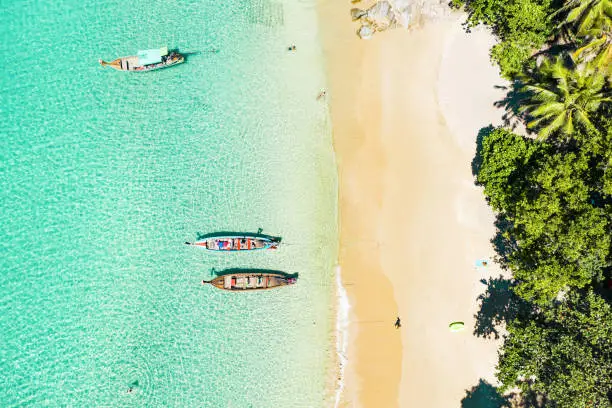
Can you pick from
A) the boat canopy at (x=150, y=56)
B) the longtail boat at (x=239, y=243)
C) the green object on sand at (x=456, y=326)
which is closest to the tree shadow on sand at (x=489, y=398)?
the green object on sand at (x=456, y=326)

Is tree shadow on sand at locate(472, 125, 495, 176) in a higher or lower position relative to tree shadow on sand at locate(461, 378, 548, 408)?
higher

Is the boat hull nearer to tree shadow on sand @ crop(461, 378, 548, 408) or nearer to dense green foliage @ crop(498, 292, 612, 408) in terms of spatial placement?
dense green foliage @ crop(498, 292, 612, 408)

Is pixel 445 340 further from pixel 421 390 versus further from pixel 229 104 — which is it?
pixel 229 104

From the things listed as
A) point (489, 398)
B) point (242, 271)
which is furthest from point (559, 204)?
point (242, 271)

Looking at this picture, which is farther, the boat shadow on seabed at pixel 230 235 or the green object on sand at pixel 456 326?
the boat shadow on seabed at pixel 230 235

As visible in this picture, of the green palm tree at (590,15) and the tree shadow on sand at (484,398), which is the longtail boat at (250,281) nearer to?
the tree shadow on sand at (484,398)

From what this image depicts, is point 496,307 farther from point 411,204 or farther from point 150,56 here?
point 150,56

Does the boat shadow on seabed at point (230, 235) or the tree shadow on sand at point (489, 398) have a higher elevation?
the boat shadow on seabed at point (230, 235)

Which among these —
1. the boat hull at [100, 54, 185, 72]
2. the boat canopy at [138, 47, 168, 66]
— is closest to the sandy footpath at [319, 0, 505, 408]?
the boat hull at [100, 54, 185, 72]
